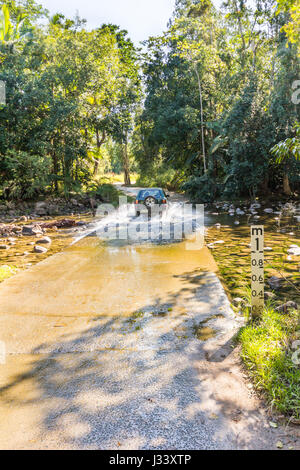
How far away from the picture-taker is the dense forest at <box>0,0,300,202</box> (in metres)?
17.1

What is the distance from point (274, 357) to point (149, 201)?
13.7 metres

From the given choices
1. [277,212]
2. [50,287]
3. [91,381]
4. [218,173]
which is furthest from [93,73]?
[91,381]

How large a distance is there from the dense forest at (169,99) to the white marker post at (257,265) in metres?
14.1

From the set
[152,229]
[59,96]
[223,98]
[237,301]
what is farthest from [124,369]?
[223,98]

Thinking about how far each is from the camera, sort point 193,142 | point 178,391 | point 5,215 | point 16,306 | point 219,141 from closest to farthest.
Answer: point 178,391 → point 16,306 → point 5,215 → point 219,141 → point 193,142

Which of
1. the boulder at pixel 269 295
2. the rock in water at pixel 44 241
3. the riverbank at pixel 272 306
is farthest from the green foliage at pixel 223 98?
the boulder at pixel 269 295

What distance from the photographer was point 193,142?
27.0 meters

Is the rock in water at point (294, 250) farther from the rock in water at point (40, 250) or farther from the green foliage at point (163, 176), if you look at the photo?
the green foliage at point (163, 176)

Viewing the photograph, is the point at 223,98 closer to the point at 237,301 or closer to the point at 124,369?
the point at 237,301

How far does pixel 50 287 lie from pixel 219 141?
16692 mm

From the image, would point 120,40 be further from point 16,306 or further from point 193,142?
point 16,306

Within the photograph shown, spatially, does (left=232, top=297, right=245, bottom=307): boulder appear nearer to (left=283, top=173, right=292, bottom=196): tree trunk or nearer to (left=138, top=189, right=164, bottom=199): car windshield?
(left=138, top=189, right=164, bottom=199): car windshield

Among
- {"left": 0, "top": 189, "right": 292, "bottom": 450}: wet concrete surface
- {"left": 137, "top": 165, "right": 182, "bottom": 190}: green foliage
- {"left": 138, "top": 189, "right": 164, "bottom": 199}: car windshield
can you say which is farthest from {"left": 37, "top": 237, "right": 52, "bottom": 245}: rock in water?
{"left": 137, "top": 165, "right": 182, "bottom": 190}: green foliage
